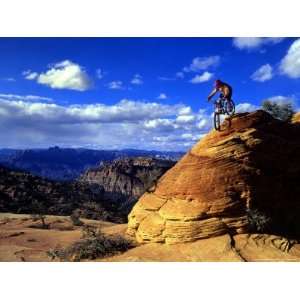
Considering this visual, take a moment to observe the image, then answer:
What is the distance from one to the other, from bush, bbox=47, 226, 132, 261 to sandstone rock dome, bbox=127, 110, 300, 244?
867 mm

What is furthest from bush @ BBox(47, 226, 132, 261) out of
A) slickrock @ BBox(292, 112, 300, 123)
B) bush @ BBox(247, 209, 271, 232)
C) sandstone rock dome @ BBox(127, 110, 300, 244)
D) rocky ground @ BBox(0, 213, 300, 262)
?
slickrock @ BBox(292, 112, 300, 123)

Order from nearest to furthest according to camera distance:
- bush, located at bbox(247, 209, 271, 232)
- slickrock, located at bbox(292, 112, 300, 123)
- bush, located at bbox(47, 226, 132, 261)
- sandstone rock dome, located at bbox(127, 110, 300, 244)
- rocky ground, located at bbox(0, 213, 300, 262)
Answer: rocky ground, located at bbox(0, 213, 300, 262)
bush, located at bbox(247, 209, 271, 232)
sandstone rock dome, located at bbox(127, 110, 300, 244)
bush, located at bbox(47, 226, 132, 261)
slickrock, located at bbox(292, 112, 300, 123)

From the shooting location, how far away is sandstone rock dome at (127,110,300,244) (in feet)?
50.3

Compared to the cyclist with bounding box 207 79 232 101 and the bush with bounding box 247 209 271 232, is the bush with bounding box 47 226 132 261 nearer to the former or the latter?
the bush with bounding box 247 209 271 232

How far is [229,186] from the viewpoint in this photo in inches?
615

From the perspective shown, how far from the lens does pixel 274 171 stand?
1652 centimetres

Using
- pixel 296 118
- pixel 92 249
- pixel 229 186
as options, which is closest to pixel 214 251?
pixel 229 186

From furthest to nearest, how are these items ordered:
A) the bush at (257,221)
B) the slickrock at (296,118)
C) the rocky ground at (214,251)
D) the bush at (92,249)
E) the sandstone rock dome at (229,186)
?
1. the slickrock at (296,118)
2. the bush at (92,249)
3. the sandstone rock dome at (229,186)
4. the bush at (257,221)
5. the rocky ground at (214,251)

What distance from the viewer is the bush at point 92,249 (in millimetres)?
15945

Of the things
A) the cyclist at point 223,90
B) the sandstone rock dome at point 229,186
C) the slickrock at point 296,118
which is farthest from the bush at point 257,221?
the slickrock at point 296,118

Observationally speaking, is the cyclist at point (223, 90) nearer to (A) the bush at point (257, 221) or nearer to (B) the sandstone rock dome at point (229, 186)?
(B) the sandstone rock dome at point (229, 186)

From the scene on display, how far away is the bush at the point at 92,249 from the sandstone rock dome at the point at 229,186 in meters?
0.87
